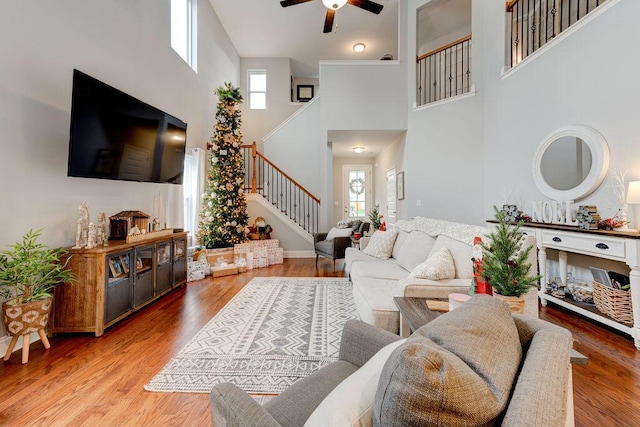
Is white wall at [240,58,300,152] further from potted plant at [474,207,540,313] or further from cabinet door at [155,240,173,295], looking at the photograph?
potted plant at [474,207,540,313]

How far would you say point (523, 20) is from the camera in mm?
4574

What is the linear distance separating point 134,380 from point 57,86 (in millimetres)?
2601

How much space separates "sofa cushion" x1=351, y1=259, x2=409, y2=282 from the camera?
2871mm

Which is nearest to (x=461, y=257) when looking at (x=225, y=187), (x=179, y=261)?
(x=179, y=261)

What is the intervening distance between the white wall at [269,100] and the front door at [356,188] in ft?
8.58

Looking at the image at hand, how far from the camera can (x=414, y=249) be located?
3.14 m

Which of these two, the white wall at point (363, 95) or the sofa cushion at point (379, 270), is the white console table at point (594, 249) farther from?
the white wall at point (363, 95)

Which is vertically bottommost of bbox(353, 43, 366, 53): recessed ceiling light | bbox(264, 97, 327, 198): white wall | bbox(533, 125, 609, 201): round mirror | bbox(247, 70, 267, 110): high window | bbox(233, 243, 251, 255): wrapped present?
bbox(233, 243, 251, 255): wrapped present

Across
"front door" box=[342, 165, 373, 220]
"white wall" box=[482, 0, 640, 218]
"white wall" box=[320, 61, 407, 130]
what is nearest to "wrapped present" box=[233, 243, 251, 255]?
"white wall" box=[320, 61, 407, 130]

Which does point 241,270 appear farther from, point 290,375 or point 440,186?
point 440,186

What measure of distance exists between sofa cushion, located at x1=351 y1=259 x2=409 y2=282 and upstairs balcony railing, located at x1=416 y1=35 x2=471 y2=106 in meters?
3.90

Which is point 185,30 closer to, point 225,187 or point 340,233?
point 225,187

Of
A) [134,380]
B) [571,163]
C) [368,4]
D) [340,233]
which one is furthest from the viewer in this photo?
[340,233]

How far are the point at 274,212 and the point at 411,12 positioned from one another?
4.77 m
